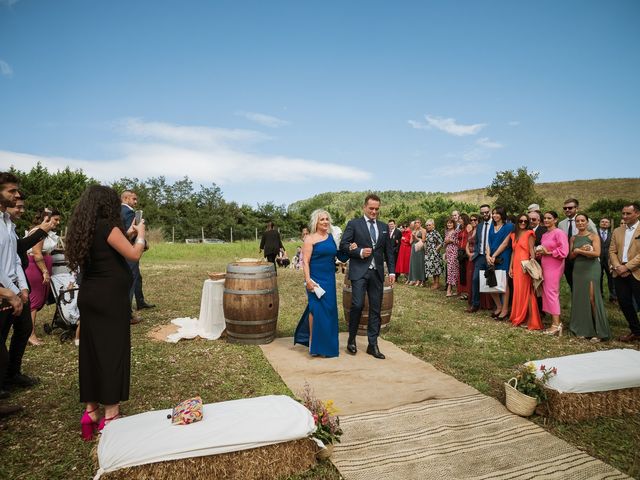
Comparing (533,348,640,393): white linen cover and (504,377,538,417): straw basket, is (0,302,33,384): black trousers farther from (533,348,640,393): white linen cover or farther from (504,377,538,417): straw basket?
(533,348,640,393): white linen cover

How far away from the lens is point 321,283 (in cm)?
556

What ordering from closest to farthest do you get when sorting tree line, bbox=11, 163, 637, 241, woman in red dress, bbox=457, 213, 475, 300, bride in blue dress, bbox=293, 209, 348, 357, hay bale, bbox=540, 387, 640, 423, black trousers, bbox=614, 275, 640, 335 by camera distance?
1. hay bale, bbox=540, 387, 640, 423
2. bride in blue dress, bbox=293, 209, 348, 357
3. black trousers, bbox=614, 275, 640, 335
4. woman in red dress, bbox=457, 213, 475, 300
5. tree line, bbox=11, 163, 637, 241

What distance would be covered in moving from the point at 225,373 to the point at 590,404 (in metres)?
3.87

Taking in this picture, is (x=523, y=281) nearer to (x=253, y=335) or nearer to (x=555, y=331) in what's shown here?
(x=555, y=331)

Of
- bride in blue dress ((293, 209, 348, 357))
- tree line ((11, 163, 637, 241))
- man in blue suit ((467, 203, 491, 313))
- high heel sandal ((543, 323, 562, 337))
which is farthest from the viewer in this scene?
tree line ((11, 163, 637, 241))

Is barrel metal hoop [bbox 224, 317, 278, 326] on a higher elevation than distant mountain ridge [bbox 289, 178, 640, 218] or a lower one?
lower

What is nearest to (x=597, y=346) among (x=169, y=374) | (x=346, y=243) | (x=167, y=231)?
(x=346, y=243)

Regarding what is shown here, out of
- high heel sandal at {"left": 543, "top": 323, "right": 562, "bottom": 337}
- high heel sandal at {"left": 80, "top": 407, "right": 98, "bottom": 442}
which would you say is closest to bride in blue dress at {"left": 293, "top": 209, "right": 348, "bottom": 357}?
high heel sandal at {"left": 80, "top": 407, "right": 98, "bottom": 442}

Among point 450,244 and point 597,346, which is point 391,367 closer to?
point 597,346

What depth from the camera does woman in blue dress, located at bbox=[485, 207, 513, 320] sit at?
811 cm

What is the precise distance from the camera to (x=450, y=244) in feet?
36.5

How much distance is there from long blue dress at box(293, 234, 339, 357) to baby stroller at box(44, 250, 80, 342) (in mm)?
3602

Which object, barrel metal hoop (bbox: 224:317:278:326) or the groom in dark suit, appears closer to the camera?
the groom in dark suit

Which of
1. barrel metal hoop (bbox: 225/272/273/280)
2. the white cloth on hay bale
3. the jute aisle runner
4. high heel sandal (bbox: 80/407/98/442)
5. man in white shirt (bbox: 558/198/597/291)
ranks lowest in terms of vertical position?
the jute aisle runner
